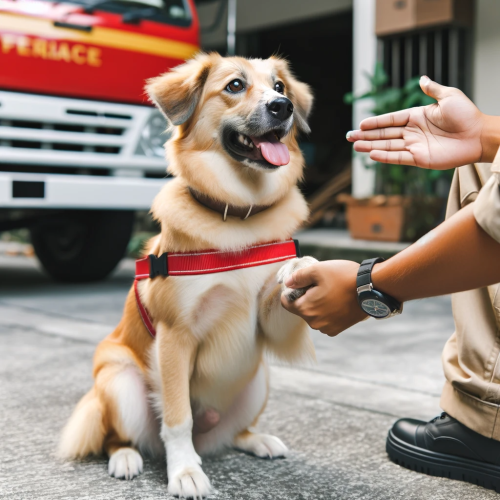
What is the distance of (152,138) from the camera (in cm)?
429

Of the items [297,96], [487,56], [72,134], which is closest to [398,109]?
[487,56]

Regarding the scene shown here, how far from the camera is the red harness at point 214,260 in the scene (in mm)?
1577

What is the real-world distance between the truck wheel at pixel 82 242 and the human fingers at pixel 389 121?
3.47 meters

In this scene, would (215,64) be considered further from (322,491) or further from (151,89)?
(322,491)

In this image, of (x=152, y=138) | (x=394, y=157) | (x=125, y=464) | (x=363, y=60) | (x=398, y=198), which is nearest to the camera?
(x=394, y=157)

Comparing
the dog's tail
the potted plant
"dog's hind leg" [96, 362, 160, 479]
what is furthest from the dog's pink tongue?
the potted plant

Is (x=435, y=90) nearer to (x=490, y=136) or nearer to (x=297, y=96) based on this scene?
(x=490, y=136)

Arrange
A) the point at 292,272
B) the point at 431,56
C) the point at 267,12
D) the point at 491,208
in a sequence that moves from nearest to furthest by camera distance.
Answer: the point at 491,208, the point at 292,272, the point at 431,56, the point at 267,12

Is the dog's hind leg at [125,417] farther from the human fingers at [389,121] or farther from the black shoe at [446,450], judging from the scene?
the human fingers at [389,121]

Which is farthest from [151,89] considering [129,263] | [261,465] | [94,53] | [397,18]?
[129,263]

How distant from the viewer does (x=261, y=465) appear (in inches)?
66.8

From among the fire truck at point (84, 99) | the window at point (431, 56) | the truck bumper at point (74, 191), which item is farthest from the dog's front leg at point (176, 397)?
the window at point (431, 56)

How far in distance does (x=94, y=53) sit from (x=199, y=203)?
8.55 ft

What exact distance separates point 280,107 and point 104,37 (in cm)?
259
